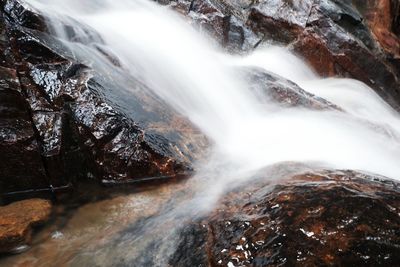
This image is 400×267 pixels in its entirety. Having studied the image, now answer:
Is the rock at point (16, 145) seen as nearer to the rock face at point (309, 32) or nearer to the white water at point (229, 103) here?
the white water at point (229, 103)

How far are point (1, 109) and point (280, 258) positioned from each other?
3341 mm

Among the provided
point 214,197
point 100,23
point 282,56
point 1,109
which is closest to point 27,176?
point 1,109

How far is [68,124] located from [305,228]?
301 centimetres

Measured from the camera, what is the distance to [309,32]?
990 cm

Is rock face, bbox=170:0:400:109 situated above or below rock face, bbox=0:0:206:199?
above

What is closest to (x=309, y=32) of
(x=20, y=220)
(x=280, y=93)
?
(x=280, y=93)

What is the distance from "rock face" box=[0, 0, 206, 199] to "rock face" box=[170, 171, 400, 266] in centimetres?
152

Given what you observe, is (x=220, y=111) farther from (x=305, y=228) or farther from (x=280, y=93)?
(x=305, y=228)

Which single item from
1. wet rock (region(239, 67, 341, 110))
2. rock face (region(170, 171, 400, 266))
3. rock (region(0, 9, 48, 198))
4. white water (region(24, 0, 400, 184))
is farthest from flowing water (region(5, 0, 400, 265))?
rock (region(0, 9, 48, 198))

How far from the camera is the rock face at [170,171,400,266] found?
2.35 m

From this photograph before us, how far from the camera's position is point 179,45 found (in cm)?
808

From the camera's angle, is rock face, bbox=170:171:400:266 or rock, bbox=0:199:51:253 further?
rock, bbox=0:199:51:253

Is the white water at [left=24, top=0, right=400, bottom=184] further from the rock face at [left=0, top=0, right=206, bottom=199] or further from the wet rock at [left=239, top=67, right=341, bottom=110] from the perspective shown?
the rock face at [left=0, top=0, right=206, bottom=199]

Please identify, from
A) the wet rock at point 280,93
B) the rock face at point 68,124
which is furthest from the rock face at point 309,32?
the rock face at point 68,124
